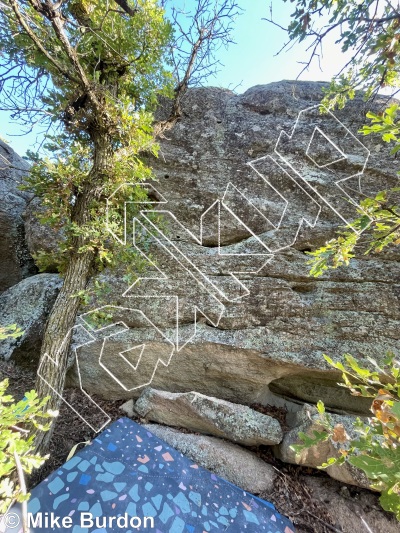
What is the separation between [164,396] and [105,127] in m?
4.13

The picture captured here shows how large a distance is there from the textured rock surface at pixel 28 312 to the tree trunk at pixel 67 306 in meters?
1.05

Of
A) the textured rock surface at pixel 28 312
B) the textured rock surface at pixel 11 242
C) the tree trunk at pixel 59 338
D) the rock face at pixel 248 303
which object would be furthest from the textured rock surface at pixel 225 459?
the textured rock surface at pixel 11 242

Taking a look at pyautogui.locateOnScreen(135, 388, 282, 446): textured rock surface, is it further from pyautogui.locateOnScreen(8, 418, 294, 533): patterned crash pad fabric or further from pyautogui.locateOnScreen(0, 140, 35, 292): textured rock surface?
pyautogui.locateOnScreen(0, 140, 35, 292): textured rock surface

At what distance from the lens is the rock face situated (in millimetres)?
3953

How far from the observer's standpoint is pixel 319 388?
14.1 feet

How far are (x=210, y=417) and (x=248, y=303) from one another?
1.64m


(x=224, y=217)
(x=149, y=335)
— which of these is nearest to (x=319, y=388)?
(x=149, y=335)

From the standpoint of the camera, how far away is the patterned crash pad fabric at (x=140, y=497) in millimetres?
2320

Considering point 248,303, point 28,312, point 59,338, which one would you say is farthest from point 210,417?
point 28,312

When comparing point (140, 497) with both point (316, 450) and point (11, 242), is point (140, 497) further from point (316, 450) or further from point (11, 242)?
point (11, 242)

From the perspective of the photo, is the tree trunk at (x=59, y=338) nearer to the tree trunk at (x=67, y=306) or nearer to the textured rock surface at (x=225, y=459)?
the tree trunk at (x=67, y=306)

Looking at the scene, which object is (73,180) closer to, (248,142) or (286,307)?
(286,307)

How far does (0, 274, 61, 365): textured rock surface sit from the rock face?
1.00m

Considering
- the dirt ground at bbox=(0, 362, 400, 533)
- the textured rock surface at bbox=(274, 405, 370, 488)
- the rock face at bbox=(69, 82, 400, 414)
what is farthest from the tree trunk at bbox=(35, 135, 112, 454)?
the textured rock surface at bbox=(274, 405, 370, 488)
